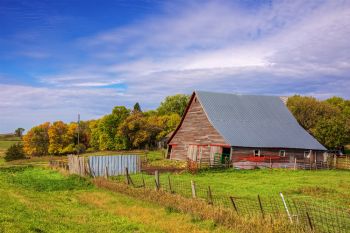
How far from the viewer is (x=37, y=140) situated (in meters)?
97.3

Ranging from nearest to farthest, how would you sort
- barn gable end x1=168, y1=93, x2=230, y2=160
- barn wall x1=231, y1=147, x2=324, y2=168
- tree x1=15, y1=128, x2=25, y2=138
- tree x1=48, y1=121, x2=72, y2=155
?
barn wall x1=231, y1=147, x2=324, y2=168 → barn gable end x1=168, y1=93, x2=230, y2=160 → tree x1=48, y1=121, x2=72, y2=155 → tree x1=15, y1=128, x2=25, y2=138

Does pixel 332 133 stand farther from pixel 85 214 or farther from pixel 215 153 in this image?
pixel 85 214

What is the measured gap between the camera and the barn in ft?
146

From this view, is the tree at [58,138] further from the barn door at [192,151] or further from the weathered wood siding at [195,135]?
the barn door at [192,151]

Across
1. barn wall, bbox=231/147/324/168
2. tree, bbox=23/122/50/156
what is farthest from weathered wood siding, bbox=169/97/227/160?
tree, bbox=23/122/50/156

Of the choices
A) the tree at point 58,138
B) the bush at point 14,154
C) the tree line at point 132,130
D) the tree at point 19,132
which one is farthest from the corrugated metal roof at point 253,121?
the tree at point 19,132

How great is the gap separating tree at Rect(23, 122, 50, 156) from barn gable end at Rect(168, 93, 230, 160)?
52.7 meters

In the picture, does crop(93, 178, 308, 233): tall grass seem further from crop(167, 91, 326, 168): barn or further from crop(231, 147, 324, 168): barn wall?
crop(231, 147, 324, 168): barn wall

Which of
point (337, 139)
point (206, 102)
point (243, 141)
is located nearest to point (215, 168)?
point (243, 141)

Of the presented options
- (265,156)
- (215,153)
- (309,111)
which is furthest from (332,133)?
(215,153)

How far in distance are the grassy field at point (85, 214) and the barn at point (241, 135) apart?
21.2 m

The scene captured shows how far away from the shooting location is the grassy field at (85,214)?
14261mm

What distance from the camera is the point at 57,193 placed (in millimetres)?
24109

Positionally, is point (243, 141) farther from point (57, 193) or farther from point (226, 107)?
point (57, 193)
